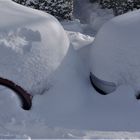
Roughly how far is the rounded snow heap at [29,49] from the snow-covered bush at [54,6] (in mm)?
3365

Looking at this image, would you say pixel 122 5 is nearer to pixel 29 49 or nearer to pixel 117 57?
pixel 117 57

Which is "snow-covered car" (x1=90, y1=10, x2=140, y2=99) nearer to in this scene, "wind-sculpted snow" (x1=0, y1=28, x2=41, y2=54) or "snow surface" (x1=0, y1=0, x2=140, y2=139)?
"snow surface" (x1=0, y1=0, x2=140, y2=139)

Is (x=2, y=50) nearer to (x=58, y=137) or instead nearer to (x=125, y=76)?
(x=58, y=137)

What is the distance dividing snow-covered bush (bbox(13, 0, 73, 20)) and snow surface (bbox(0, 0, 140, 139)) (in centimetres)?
323

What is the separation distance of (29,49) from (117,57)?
35.0 inches

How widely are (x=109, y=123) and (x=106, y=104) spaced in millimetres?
251

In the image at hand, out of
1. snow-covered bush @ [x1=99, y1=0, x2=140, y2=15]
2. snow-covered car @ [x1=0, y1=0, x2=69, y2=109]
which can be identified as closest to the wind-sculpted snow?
snow-covered car @ [x1=0, y1=0, x2=69, y2=109]

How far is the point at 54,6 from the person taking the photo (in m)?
7.80

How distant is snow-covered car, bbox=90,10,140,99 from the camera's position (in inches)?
165

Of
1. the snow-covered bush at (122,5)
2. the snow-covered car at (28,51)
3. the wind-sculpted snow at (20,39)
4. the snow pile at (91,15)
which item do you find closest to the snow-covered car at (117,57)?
the snow-covered car at (28,51)

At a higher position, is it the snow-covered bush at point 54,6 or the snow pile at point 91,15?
the snow-covered bush at point 54,6

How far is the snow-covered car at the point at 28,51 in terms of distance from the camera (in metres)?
3.99

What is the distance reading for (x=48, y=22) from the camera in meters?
4.39

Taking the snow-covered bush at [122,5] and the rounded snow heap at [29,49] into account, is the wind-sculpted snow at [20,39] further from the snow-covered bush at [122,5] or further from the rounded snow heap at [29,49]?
the snow-covered bush at [122,5]
